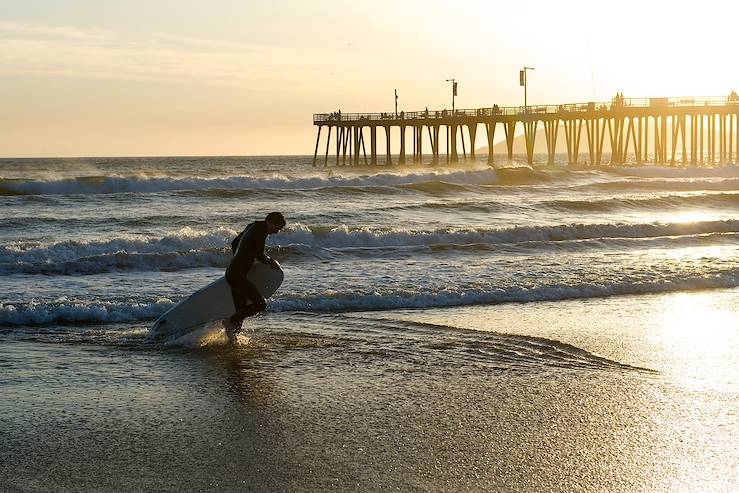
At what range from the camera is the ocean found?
6.52 m

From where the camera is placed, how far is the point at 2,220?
2912 centimetres

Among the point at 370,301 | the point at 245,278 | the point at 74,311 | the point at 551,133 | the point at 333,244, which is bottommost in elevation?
the point at 333,244

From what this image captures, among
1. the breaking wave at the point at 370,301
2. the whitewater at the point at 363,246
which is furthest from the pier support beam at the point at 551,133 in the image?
the breaking wave at the point at 370,301

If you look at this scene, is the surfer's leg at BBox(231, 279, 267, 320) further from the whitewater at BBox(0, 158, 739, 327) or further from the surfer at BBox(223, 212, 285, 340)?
the whitewater at BBox(0, 158, 739, 327)

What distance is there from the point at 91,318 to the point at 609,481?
7.89 meters

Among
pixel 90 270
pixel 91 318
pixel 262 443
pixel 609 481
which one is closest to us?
pixel 609 481

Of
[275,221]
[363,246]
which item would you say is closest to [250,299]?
[275,221]

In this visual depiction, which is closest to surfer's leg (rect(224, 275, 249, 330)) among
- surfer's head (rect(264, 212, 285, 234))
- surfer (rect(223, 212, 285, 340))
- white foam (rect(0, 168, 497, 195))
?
surfer (rect(223, 212, 285, 340))

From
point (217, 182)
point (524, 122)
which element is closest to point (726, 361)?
point (217, 182)

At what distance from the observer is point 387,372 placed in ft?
Result: 30.5

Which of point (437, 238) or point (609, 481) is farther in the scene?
point (437, 238)

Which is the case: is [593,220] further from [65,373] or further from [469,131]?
[469,131]

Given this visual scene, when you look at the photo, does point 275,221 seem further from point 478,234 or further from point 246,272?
point 478,234

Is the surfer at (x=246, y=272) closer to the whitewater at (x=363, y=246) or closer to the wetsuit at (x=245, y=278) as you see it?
the wetsuit at (x=245, y=278)
